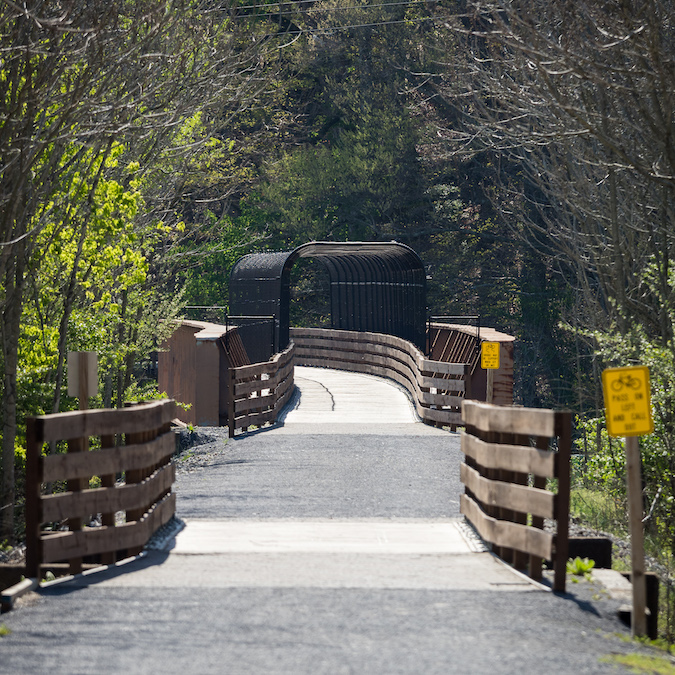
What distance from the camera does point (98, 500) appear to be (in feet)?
23.9

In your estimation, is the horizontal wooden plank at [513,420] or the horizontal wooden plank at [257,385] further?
the horizontal wooden plank at [257,385]

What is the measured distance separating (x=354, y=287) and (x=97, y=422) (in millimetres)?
25377

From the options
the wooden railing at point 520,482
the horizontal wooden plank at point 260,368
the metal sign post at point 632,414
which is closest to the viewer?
the metal sign post at point 632,414

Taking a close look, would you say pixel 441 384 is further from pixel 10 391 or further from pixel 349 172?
pixel 349 172

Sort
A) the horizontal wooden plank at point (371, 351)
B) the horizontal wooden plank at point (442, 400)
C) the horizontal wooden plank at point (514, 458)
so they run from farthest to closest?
the horizontal wooden plank at point (371, 351) < the horizontal wooden plank at point (442, 400) < the horizontal wooden plank at point (514, 458)

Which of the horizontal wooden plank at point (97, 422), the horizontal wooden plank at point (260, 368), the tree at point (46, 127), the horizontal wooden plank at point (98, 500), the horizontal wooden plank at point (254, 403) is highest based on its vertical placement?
the tree at point (46, 127)

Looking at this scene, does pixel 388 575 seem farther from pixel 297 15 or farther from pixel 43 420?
pixel 297 15

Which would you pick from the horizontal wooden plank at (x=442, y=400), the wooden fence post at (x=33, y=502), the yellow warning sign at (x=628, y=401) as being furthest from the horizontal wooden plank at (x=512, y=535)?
the horizontal wooden plank at (x=442, y=400)

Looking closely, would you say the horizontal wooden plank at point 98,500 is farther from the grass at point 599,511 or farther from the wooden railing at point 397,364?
the wooden railing at point 397,364

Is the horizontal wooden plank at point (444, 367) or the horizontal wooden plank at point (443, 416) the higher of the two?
the horizontal wooden plank at point (444, 367)

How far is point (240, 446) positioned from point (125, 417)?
867 cm

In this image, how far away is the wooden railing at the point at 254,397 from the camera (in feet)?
57.9

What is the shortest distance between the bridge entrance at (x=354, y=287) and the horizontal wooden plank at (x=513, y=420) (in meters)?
16.6

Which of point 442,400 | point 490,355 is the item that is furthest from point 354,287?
point 490,355
